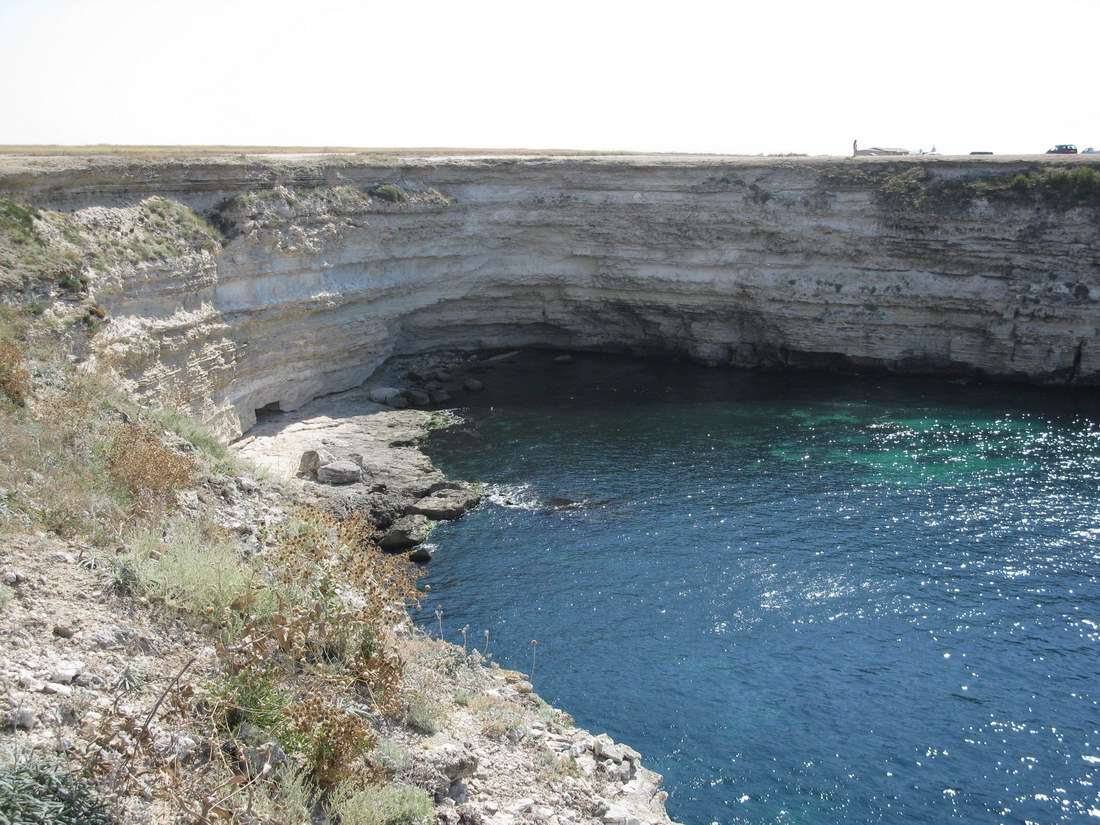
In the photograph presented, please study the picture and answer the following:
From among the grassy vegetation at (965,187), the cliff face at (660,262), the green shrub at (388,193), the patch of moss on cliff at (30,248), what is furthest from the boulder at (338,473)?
the grassy vegetation at (965,187)

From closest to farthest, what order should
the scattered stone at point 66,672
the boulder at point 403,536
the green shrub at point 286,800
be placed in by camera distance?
the green shrub at point 286,800, the scattered stone at point 66,672, the boulder at point 403,536

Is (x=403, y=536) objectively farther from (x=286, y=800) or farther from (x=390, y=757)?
(x=286, y=800)

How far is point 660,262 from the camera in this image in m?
49.2

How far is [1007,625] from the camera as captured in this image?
23812 mm

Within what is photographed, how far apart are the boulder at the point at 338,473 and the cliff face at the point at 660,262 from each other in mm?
5123

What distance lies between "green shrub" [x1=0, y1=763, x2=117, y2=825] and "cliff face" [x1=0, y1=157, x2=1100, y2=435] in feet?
93.3

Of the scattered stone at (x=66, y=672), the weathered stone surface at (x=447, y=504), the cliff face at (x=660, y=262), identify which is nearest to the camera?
the scattered stone at (x=66, y=672)

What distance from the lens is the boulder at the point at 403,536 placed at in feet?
97.3

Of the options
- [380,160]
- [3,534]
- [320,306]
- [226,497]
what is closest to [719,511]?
[226,497]

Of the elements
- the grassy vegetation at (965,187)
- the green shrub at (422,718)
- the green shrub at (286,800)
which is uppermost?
the grassy vegetation at (965,187)

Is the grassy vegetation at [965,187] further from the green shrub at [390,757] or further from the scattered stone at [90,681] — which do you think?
the scattered stone at [90,681]

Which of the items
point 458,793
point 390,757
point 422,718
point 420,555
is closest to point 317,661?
point 422,718

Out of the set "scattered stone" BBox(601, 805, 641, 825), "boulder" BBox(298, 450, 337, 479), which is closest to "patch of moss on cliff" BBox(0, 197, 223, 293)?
"boulder" BBox(298, 450, 337, 479)

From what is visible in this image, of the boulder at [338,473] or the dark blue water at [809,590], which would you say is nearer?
the dark blue water at [809,590]
